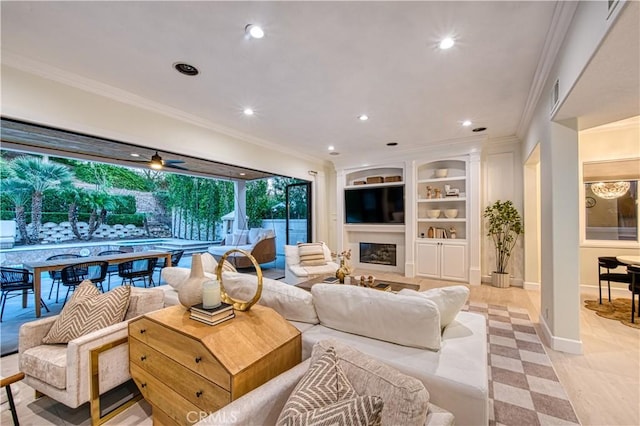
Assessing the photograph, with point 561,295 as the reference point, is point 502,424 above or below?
below

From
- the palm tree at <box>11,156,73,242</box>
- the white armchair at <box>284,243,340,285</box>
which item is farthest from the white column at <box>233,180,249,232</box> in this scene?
the palm tree at <box>11,156,73,242</box>

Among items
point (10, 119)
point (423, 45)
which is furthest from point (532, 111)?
point (10, 119)

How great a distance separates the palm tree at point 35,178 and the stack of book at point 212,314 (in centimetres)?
511

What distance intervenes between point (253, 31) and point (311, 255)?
11.4 feet

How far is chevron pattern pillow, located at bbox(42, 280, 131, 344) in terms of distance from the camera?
73.3 inches

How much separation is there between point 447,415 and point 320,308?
915mm

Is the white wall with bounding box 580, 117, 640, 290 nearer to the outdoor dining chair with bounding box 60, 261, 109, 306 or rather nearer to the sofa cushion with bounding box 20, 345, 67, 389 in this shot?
the sofa cushion with bounding box 20, 345, 67, 389

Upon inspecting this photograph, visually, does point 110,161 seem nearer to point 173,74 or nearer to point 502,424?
point 173,74

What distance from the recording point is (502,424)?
170 centimetres

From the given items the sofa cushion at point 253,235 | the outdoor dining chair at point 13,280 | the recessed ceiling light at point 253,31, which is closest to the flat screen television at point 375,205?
the sofa cushion at point 253,235

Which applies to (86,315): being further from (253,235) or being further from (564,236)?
(253,235)

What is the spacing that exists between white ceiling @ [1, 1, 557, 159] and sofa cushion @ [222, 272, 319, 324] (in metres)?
1.90

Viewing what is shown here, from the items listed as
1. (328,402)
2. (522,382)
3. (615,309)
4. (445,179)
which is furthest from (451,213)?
(328,402)

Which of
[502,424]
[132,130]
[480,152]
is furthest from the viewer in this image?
[480,152]
